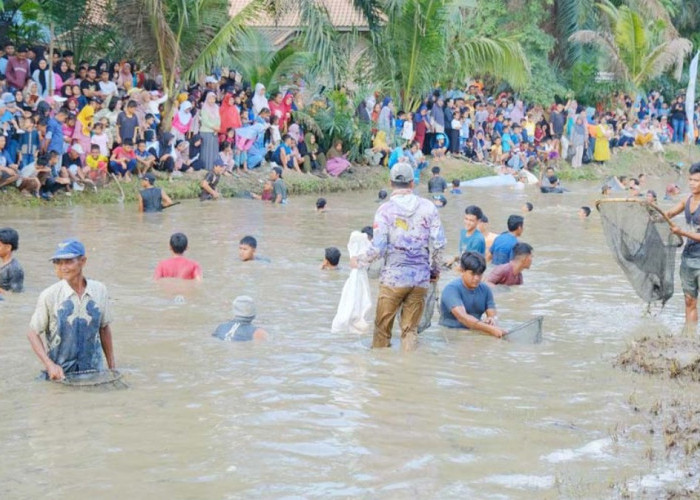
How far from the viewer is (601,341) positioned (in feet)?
34.8

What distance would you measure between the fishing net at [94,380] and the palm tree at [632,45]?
91.5 feet

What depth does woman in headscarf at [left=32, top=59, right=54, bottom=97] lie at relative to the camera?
19125mm

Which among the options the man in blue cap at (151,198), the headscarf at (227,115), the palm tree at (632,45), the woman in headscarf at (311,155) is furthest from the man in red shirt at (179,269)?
the palm tree at (632,45)

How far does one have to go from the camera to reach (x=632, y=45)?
3462 centimetres

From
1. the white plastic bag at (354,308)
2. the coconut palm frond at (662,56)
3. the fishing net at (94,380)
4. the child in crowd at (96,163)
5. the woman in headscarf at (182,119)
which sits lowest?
the fishing net at (94,380)

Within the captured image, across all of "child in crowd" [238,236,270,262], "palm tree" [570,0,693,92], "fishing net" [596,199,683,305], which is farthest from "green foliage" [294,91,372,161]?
"fishing net" [596,199,683,305]

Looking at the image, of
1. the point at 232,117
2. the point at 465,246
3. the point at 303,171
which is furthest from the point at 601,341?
the point at 303,171

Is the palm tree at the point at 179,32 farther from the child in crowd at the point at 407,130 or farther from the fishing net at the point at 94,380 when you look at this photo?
the fishing net at the point at 94,380

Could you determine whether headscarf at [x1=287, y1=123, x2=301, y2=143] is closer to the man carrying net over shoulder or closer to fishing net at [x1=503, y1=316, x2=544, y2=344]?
fishing net at [x1=503, y1=316, x2=544, y2=344]

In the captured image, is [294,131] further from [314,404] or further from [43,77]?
[314,404]

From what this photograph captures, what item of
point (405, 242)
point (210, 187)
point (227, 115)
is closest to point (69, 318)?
point (405, 242)

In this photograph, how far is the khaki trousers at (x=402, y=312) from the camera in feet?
30.2

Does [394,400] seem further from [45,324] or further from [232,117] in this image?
[232,117]

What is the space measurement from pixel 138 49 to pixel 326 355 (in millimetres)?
13854
